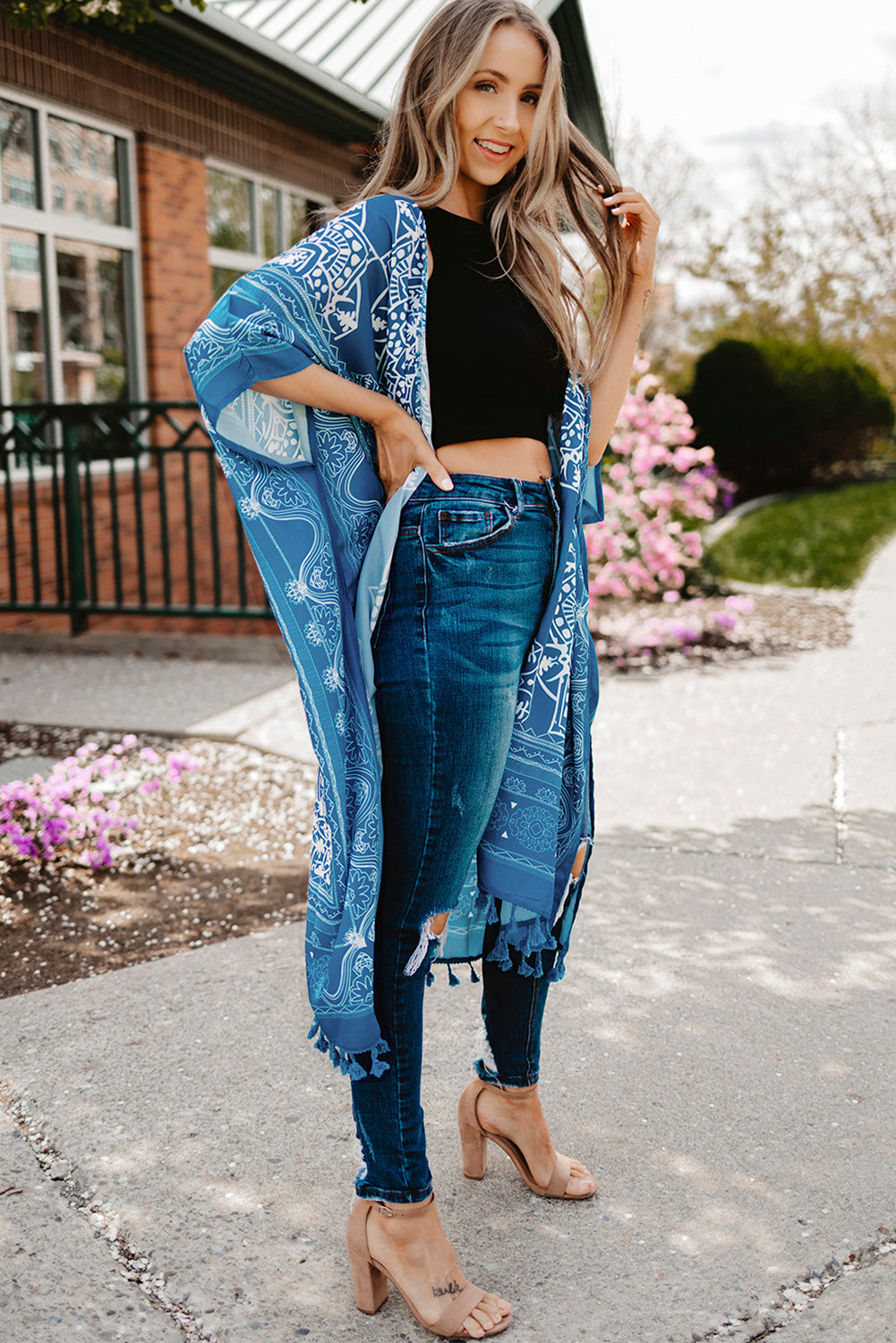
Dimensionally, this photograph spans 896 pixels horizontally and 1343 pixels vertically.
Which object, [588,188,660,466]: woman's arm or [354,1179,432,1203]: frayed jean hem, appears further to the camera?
[588,188,660,466]: woman's arm

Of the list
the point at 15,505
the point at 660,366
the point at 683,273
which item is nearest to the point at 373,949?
the point at 15,505

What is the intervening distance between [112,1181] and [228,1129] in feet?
0.84

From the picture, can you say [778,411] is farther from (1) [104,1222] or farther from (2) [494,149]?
(1) [104,1222]

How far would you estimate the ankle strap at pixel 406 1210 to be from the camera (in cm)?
189

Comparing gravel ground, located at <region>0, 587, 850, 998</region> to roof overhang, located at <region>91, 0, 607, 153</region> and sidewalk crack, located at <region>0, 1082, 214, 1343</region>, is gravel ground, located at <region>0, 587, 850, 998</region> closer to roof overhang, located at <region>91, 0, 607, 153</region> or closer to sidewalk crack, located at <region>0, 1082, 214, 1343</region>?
sidewalk crack, located at <region>0, 1082, 214, 1343</region>

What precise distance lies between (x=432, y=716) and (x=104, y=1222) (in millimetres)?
1101

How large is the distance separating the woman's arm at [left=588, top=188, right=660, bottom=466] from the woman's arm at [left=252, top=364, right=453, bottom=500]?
0.41m

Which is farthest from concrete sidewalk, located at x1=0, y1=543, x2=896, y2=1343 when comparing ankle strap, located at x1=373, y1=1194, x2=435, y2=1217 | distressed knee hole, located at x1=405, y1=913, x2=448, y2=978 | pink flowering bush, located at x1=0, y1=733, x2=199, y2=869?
pink flowering bush, located at x1=0, y1=733, x2=199, y2=869

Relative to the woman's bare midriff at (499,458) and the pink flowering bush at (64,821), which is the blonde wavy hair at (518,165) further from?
the pink flowering bush at (64,821)

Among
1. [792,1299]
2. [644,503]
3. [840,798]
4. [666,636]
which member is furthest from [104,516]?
[792,1299]

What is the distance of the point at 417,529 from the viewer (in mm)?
1814

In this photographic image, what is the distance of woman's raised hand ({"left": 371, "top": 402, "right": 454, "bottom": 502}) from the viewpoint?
70.6 inches

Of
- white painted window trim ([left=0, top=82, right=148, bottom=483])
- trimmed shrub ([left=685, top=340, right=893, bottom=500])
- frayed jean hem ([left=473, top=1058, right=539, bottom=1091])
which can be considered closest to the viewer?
frayed jean hem ([left=473, top=1058, right=539, bottom=1091])

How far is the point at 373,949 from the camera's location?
6.09 ft
